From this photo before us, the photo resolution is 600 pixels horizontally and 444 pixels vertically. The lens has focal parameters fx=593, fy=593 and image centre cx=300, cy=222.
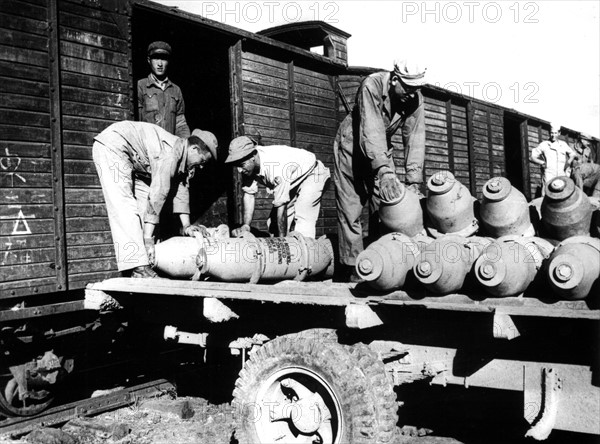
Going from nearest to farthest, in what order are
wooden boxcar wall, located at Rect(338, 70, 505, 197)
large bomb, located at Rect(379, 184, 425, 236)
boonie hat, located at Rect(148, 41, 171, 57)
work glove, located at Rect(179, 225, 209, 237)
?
large bomb, located at Rect(379, 184, 425, 236) < work glove, located at Rect(179, 225, 209, 237) < boonie hat, located at Rect(148, 41, 171, 57) < wooden boxcar wall, located at Rect(338, 70, 505, 197)

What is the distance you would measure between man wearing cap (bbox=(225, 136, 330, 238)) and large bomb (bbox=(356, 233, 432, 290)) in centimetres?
240

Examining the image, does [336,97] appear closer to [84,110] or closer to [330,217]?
[330,217]

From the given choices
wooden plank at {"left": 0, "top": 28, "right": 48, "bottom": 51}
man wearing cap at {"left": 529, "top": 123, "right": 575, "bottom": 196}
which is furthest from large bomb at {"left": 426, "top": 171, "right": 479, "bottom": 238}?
man wearing cap at {"left": 529, "top": 123, "right": 575, "bottom": 196}

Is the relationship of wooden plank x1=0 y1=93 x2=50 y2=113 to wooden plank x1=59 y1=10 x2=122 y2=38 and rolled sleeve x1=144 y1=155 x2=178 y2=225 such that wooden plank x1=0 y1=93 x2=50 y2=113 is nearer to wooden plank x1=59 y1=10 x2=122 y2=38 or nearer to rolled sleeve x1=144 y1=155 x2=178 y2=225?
wooden plank x1=59 y1=10 x2=122 y2=38

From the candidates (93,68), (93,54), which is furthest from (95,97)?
(93,54)

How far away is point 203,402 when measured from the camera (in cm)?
660

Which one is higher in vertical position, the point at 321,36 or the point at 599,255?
the point at 321,36

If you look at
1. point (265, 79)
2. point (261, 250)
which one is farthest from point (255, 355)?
point (265, 79)

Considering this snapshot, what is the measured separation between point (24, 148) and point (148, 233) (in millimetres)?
1479

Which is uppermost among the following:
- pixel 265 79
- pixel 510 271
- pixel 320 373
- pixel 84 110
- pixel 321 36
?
pixel 321 36

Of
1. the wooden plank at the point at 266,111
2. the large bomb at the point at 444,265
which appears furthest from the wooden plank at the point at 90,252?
the large bomb at the point at 444,265

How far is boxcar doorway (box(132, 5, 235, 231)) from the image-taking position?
10.5 meters

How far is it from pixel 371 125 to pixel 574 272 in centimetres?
283

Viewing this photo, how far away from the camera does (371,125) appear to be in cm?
573
